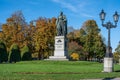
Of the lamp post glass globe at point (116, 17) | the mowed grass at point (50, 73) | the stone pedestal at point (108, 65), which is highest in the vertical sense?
the lamp post glass globe at point (116, 17)

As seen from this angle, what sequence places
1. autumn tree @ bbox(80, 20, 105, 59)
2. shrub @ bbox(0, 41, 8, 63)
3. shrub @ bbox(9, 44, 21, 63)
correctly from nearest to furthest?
shrub @ bbox(9, 44, 21, 63)
shrub @ bbox(0, 41, 8, 63)
autumn tree @ bbox(80, 20, 105, 59)

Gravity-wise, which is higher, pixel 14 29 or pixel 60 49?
pixel 14 29

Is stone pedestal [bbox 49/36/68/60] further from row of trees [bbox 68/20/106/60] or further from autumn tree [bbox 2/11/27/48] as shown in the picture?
row of trees [bbox 68/20/106/60]

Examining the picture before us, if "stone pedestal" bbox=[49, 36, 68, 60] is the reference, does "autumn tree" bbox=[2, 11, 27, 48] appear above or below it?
above

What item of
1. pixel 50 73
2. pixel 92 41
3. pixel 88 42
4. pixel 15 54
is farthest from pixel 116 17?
pixel 92 41

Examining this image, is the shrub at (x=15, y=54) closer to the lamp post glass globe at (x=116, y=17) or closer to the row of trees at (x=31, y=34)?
the row of trees at (x=31, y=34)

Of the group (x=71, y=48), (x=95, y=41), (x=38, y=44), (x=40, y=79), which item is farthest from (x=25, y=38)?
(x=40, y=79)

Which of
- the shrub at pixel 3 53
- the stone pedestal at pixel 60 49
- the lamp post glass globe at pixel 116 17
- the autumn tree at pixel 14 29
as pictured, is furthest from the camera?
the autumn tree at pixel 14 29

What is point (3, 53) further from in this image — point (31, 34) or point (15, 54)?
point (31, 34)

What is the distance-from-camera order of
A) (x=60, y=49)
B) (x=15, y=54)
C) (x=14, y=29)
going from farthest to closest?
(x=14, y=29), (x=15, y=54), (x=60, y=49)

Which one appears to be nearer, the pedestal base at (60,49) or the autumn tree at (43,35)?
the pedestal base at (60,49)

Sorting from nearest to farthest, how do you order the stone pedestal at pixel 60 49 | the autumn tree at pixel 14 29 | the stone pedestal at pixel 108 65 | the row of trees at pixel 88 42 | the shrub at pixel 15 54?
the stone pedestal at pixel 108 65, the stone pedestal at pixel 60 49, the shrub at pixel 15 54, the autumn tree at pixel 14 29, the row of trees at pixel 88 42

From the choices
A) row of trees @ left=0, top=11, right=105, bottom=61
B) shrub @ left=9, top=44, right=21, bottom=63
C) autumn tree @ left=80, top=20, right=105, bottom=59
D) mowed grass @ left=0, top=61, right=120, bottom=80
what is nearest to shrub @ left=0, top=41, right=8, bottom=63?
shrub @ left=9, top=44, right=21, bottom=63

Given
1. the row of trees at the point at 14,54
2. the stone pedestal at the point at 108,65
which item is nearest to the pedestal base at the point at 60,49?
the row of trees at the point at 14,54
